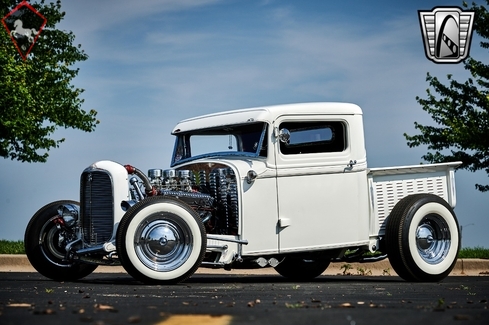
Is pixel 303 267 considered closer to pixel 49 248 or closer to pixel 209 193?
pixel 209 193

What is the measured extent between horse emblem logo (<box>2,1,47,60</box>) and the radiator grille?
682 inches

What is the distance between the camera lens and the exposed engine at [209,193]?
1055 cm

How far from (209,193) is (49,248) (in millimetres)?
2400

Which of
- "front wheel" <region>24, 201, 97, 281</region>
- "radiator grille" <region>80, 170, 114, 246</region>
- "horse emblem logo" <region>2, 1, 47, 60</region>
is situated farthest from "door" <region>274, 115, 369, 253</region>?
"horse emblem logo" <region>2, 1, 47, 60</region>

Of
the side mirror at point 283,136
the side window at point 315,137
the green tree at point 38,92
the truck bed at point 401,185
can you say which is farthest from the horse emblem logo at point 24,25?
the truck bed at point 401,185

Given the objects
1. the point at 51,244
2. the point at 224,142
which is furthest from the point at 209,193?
the point at 51,244

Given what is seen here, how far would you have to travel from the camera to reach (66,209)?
11414 mm

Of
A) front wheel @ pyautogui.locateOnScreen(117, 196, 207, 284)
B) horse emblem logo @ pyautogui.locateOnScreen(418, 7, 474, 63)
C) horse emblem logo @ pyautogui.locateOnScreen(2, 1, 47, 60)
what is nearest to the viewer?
front wheel @ pyautogui.locateOnScreen(117, 196, 207, 284)

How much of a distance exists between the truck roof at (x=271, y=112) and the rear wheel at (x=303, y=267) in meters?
2.28

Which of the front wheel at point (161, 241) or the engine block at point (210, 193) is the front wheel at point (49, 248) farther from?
the front wheel at point (161, 241)

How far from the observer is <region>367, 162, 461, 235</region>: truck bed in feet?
36.5

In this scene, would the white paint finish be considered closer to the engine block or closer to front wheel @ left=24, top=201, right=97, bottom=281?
the engine block

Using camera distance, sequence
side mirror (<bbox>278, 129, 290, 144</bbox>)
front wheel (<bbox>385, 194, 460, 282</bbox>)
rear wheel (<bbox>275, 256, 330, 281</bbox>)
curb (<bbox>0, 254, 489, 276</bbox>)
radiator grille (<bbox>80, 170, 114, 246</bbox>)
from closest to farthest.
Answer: radiator grille (<bbox>80, 170, 114, 246</bbox>), side mirror (<bbox>278, 129, 290, 144</bbox>), front wheel (<bbox>385, 194, 460, 282</bbox>), rear wheel (<bbox>275, 256, 330, 281</bbox>), curb (<bbox>0, 254, 489, 276</bbox>)

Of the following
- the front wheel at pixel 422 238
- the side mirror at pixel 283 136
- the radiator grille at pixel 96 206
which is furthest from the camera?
the front wheel at pixel 422 238
